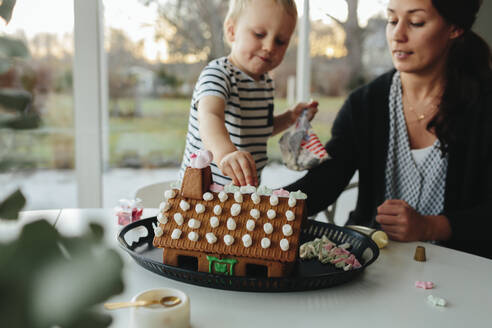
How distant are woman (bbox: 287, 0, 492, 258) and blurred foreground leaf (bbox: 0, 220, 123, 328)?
40.6 inches

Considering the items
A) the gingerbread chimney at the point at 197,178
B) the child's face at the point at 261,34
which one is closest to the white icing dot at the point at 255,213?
the gingerbread chimney at the point at 197,178

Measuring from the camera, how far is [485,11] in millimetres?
2666

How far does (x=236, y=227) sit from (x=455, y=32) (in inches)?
39.4

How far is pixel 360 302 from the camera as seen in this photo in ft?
2.47

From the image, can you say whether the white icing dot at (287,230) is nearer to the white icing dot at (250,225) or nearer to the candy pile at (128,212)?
the white icing dot at (250,225)

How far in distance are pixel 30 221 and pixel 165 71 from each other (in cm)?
260

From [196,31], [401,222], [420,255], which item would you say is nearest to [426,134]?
[401,222]

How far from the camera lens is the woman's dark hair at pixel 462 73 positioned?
1331 millimetres

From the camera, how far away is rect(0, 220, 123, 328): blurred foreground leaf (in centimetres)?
17

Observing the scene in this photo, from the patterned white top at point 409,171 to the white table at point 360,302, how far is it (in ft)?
1.59

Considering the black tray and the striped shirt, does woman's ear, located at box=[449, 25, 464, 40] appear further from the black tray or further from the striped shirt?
the black tray

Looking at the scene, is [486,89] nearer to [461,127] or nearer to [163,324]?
[461,127]

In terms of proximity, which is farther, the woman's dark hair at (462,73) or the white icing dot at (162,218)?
the woman's dark hair at (462,73)

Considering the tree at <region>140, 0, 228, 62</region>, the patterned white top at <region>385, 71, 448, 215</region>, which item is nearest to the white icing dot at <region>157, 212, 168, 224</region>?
the patterned white top at <region>385, 71, 448, 215</region>
